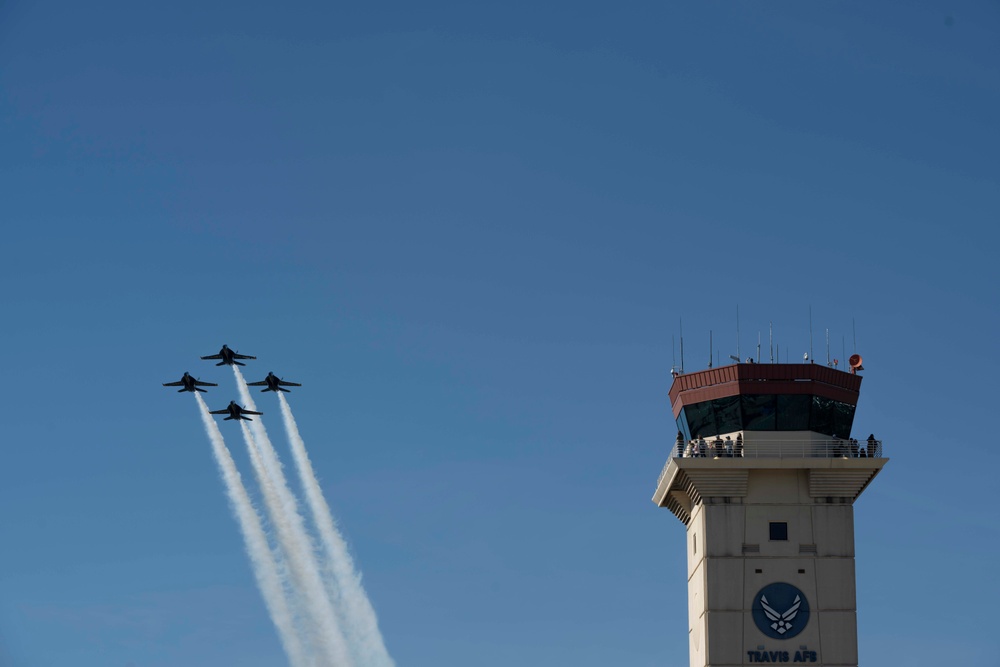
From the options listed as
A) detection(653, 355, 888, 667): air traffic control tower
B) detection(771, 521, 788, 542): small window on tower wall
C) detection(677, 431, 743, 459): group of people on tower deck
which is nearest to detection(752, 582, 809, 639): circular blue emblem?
detection(653, 355, 888, 667): air traffic control tower

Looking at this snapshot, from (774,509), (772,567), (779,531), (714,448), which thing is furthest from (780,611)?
(714,448)

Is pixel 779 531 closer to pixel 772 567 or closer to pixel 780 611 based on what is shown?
A: pixel 772 567

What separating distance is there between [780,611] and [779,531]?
19.1 feet

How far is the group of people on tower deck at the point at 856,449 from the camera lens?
5463 inches

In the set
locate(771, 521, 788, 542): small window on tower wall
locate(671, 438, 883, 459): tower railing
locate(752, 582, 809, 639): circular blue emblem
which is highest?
locate(671, 438, 883, 459): tower railing

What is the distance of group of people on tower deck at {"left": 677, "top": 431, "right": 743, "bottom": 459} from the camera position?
139 meters

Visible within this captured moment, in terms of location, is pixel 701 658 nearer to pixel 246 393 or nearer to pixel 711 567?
pixel 711 567

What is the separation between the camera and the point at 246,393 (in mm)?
171500

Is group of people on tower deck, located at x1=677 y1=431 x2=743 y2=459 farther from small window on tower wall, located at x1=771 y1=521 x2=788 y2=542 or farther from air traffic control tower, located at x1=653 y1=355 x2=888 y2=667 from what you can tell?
small window on tower wall, located at x1=771 y1=521 x2=788 y2=542

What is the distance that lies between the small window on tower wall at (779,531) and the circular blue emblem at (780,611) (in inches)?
130

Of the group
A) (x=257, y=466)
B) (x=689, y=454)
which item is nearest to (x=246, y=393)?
(x=257, y=466)

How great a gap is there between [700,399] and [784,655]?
20175 millimetres

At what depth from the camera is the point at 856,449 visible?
139750 mm

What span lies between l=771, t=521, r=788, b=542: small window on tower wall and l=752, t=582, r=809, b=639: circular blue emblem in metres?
3.30
